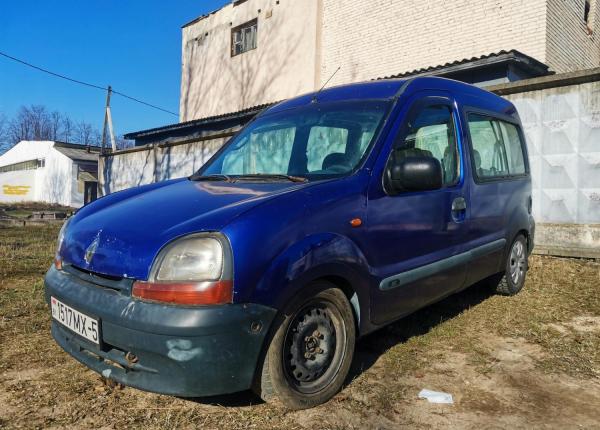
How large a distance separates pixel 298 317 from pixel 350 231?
1.84ft

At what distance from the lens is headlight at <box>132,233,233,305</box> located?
6.84 ft

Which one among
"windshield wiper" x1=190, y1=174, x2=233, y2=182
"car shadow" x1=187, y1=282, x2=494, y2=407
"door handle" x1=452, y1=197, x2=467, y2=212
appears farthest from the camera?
"door handle" x1=452, y1=197, x2=467, y2=212

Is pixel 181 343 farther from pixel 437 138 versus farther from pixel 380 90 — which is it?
pixel 437 138

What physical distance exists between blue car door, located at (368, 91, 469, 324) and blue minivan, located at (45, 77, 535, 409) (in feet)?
0.04

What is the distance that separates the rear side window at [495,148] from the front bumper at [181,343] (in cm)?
254

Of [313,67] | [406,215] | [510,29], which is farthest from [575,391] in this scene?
[313,67]

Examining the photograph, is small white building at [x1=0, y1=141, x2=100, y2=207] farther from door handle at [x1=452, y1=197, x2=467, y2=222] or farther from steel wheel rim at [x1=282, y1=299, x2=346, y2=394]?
steel wheel rim at [x1=282, y1=299, x2=346, y2=394]

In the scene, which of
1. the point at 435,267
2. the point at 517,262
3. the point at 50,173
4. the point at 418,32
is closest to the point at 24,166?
the point at 50,173

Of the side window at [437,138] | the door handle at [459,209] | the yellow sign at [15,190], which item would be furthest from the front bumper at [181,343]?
the yellow sign at [15,190]

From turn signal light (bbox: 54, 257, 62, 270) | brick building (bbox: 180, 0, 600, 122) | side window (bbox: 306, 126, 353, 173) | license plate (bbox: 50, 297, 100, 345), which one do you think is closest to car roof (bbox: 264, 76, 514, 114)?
side window (bbox: 306, 126, 353, 173)

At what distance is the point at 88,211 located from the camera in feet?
9.72

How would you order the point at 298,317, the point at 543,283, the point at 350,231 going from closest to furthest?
the point at 298,317
the point at 350,231
the point at 543,283

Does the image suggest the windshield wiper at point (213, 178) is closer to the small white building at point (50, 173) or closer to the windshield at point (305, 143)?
Answer: the windshield at point (305, 143)

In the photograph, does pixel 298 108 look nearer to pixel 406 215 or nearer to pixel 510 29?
pixel 406 215
